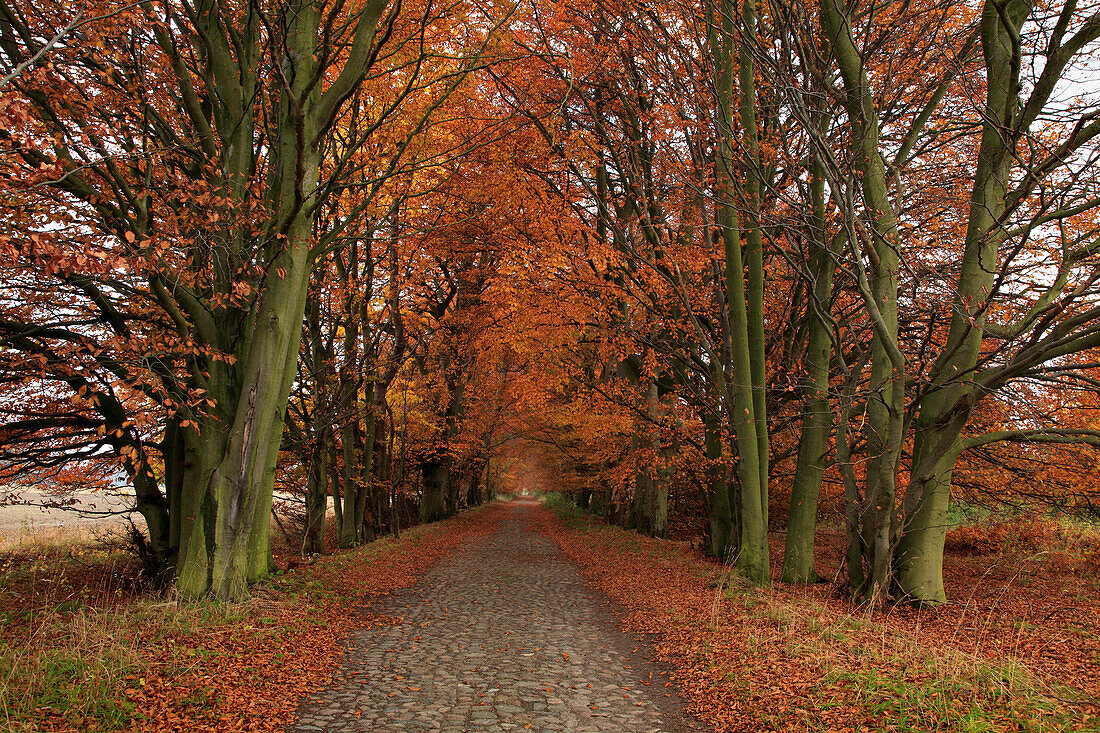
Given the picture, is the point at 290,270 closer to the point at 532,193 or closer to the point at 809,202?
the point at 532,193

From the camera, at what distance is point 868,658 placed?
5023 millimetres

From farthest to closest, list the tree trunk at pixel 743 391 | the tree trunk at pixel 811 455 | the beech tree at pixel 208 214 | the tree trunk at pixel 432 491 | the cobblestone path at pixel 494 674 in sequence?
the tree trunk at pixel 432 491 → the tree trunk at pixel 811 455 → the tree trunk at pixel 743 391 → the beech tree at pixel 208 214 → the cobblestone path at pixel 494 674

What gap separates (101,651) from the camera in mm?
4461

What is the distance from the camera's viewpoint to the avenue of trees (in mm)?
6820

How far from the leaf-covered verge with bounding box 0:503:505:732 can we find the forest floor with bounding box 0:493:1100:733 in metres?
0.02

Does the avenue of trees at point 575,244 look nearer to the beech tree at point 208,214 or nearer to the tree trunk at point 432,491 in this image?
the beech tree at point 208,214

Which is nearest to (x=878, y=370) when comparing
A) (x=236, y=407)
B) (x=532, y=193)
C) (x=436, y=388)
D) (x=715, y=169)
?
(x=715, y=169)

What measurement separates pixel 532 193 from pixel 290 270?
20.4 feet

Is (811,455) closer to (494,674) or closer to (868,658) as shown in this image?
(868,658)

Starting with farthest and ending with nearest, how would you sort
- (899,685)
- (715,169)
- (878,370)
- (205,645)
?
1. (715,169)
2. (878,370)
3. (205,645)
4. (899,685)

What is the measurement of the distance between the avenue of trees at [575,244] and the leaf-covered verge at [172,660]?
3.72 feet

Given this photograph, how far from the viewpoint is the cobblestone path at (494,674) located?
14.8 ft

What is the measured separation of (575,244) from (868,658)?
9798 millimetres

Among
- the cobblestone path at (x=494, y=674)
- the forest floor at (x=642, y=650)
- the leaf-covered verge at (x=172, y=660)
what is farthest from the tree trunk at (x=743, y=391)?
the leaf-covered verge at (x=172, y=660)
